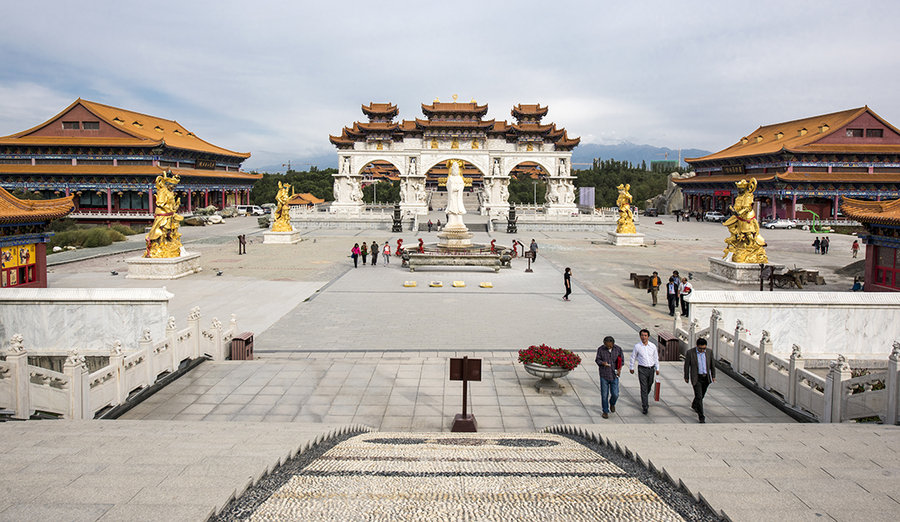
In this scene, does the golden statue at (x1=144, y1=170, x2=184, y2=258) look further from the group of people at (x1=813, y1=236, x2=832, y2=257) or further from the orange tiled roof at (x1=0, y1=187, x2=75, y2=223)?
the group of people at (x1=813, y1=236, x2=832, y2=257)

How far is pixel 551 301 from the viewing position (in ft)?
64.8

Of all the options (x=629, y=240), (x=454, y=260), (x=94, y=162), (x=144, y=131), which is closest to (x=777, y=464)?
(x=454, y=260)

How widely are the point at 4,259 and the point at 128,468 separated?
1686 cm

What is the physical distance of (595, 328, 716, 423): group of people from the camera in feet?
30.8

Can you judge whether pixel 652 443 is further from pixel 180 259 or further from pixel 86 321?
pixel 180 259

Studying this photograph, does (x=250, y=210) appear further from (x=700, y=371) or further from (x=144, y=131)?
(x=700, y=371)

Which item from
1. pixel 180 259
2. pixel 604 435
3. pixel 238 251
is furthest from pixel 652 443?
pixel 238 251

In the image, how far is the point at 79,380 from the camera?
28.6 ft

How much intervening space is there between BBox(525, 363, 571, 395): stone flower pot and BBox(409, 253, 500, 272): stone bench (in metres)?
15.6

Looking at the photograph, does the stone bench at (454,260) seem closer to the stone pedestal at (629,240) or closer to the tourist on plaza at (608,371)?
the stone pedestal at (629,240)

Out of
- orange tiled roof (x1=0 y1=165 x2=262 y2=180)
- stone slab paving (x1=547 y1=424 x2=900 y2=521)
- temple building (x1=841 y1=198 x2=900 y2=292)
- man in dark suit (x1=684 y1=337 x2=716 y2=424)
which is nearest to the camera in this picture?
stone slab paving (x1=547 y1=424 x2=900 y2=521)

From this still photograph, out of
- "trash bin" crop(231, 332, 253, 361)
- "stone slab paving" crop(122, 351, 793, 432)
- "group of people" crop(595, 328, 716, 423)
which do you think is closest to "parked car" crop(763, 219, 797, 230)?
"stone slab paving" crop(122, 351, 793, 432)

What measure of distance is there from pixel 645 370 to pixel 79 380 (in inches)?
340

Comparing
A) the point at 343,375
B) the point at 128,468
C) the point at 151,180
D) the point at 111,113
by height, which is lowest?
the point at 343,375
